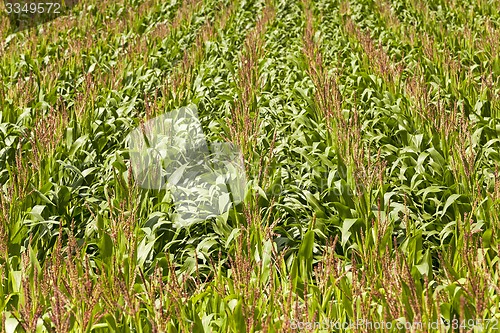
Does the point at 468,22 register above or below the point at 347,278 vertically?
above

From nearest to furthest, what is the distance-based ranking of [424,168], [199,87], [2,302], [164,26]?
[2,302], [424,168], [199,87], [164,26]

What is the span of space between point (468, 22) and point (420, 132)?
206 inches

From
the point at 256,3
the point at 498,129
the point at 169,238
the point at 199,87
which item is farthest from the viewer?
the point at 256,3

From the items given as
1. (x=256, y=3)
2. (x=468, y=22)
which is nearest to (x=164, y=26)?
(x=256, y=3)

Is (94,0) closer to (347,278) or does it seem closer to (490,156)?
(490,156)

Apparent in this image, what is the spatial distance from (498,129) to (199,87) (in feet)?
9.03

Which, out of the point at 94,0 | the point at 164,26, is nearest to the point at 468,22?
the point at 164,26

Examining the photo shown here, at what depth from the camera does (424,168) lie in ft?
12.7

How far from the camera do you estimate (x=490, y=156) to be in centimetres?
401

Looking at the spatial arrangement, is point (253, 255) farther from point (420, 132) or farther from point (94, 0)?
point (94, 0)

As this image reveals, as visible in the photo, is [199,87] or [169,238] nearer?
[169,238]

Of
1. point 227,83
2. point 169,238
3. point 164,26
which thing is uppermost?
point 164,26

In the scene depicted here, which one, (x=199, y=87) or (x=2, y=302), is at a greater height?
(x=199, y=87)

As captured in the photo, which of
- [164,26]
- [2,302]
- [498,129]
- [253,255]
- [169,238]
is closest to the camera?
[2,302]
